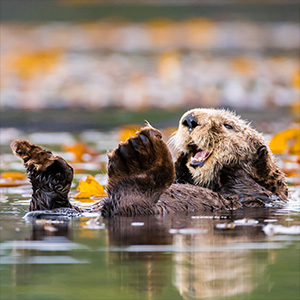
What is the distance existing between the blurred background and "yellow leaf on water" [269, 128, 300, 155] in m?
1.68

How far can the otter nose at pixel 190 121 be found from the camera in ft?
16.8

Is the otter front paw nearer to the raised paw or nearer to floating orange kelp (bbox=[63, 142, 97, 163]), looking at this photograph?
the raised paw

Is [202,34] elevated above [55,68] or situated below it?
above

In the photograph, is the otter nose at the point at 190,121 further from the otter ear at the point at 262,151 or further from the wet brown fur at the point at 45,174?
the wet brown fur at the point at 45,174

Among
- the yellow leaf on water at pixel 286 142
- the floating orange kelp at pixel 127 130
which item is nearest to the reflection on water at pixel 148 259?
the yellow leaf on water at pixel 286 142

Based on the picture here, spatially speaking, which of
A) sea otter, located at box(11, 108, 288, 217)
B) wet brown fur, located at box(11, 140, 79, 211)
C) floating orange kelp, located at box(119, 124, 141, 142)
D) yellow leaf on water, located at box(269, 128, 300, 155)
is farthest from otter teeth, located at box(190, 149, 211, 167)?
Answer: floating orange kelp, located at box(119, 124, 141, 142)

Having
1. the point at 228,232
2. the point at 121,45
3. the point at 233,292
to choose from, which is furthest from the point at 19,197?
the point at 121,45

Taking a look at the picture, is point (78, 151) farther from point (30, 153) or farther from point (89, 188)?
point (30, 153)

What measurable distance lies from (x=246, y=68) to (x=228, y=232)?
42.7ft

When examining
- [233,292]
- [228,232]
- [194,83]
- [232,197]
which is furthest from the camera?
[194,83]

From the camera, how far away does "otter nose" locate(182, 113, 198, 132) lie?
5.13m

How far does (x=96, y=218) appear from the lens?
4711 mm

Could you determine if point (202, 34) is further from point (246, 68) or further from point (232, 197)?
point (232, 197)

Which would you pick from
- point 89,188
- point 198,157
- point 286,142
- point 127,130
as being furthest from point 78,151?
point 198,157
